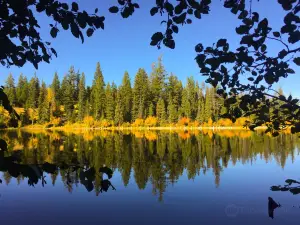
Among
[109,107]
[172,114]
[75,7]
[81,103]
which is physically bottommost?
[75,7]

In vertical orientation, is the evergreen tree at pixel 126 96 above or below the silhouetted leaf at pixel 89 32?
above

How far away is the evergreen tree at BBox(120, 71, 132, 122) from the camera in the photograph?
73156 millimetres

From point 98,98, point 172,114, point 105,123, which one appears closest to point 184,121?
point 172,114

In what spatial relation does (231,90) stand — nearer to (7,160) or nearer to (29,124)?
(7,160)


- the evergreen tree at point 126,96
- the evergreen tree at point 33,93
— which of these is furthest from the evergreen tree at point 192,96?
the evergreen tree at point 33,93

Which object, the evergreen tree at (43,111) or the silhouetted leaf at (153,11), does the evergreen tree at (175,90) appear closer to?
the evergreen tree at (43,111)

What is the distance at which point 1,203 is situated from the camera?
9.36 m

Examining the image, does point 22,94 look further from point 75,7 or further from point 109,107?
point 75,7

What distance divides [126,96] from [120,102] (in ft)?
18.4

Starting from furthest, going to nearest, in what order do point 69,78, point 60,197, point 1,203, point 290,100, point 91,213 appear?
point 69,78, point 60,197, point 1,203, point 91,213, point 290,100

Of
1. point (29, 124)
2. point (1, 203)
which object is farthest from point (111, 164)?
point (29, 124)

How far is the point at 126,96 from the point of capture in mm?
75562

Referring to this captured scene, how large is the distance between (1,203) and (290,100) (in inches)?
392

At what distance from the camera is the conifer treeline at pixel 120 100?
7144 cm
